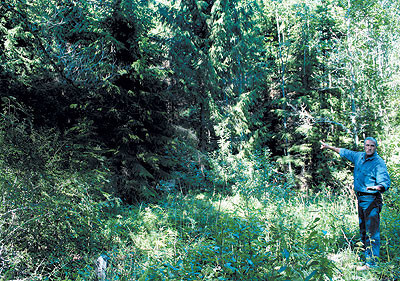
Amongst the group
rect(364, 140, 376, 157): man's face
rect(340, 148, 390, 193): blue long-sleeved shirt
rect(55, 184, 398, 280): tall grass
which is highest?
rect(364, 140, 376, 157): man's face

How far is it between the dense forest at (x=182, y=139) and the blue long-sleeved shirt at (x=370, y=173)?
0.83m

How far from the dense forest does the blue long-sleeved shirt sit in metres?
0.83

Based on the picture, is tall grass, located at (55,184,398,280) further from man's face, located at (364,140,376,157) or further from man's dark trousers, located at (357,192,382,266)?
man's face, located at (364,140,376,157)

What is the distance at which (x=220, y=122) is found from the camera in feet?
33.8

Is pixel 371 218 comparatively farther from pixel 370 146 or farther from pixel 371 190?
pixel 370 146

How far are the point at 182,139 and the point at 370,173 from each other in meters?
6.30

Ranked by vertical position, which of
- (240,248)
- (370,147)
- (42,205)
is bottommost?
(240,248)

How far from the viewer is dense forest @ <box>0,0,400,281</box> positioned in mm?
3318

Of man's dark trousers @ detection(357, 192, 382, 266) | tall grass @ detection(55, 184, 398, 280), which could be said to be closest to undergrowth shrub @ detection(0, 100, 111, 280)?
tall grass @ detection(55, 184, 398, 280)

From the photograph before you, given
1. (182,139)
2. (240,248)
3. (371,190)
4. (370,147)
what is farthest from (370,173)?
(182,139)

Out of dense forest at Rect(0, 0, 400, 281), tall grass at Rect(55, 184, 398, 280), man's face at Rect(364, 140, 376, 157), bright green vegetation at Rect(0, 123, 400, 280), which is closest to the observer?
tall grass at Rect(55, 184, 398, 280)

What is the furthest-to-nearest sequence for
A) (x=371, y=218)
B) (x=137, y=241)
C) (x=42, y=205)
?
(x=137, y=241)
(x=371, y=218)
(x=42, y=205)

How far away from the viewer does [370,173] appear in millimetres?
3818

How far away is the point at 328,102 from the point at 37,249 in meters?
15.1
